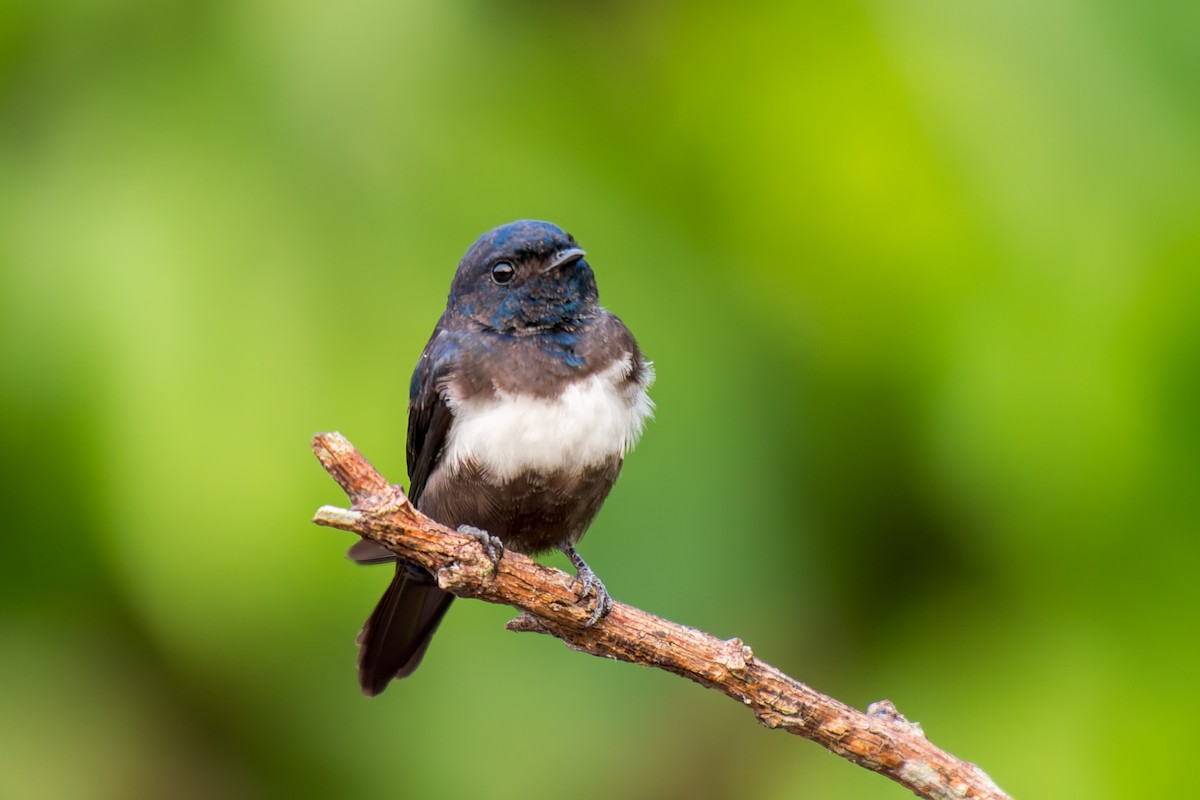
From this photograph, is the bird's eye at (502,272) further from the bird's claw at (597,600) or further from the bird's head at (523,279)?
the bird's claw at (597,600)

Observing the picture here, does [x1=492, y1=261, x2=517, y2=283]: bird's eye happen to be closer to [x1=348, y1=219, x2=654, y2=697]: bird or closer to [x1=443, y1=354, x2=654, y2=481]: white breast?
[x1=348, y1=219, x2=654, y2=697]: bird

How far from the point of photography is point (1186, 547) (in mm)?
3148

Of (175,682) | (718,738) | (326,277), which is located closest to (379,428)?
(326,277)

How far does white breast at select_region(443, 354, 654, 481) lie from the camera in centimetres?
275

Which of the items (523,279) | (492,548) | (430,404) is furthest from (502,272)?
(492,548)

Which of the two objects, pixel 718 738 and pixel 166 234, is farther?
pixel 718 738

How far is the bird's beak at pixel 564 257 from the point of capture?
2846mm

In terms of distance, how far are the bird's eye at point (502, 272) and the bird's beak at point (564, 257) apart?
0.23ft

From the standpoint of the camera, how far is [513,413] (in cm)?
276

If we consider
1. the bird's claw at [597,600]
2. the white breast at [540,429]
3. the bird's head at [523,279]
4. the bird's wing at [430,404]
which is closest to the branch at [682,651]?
the bird's claw at [597,600]

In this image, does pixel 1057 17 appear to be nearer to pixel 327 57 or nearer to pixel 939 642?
pixel 939 642

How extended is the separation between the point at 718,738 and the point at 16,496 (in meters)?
1.77

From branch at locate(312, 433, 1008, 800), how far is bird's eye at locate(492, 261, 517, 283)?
0.73m

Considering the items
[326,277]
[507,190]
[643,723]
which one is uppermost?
[507,190]
